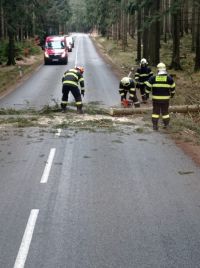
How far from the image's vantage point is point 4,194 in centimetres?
834

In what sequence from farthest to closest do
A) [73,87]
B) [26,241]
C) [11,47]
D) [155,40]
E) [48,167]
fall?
[11,47], [155,40], [73,87], [48,167], [26,241]

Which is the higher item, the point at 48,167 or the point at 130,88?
the point at 130,88

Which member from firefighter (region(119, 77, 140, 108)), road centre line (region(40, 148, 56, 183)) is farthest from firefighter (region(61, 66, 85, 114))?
road centre line (region(40, 148, 56, 183))

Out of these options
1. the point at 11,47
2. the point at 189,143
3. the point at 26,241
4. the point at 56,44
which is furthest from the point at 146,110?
the point at 56,44

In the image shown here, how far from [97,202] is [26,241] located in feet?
6.10

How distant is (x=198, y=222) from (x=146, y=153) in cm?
444

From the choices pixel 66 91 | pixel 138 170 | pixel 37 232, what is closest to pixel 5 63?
pixel 66 91

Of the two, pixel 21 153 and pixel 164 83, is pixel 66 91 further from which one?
pixel 21 153

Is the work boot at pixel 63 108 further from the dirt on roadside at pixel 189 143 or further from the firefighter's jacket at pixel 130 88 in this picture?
the dirt on roadside at pixel 189 143

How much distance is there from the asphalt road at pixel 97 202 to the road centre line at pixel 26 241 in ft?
0.04

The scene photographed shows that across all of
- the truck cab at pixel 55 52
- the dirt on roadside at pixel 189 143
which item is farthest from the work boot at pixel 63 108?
the truck cab at pixel 55 52

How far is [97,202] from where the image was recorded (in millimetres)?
7875

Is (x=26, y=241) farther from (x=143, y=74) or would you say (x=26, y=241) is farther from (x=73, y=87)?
(x=143, y=74)

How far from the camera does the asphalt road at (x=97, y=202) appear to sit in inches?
234
